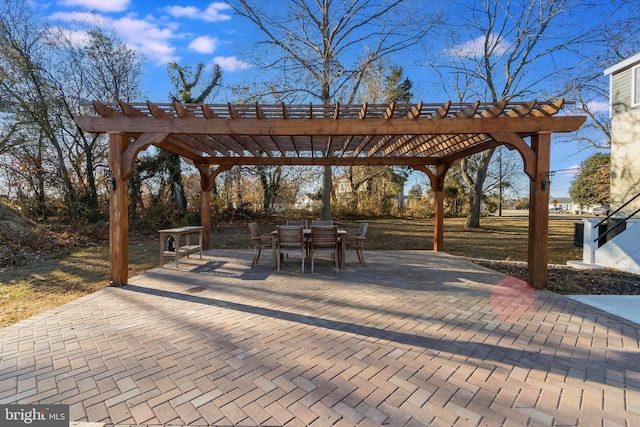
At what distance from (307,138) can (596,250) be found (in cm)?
727

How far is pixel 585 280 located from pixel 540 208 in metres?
1.94

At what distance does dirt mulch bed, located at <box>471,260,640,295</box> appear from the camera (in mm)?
5082

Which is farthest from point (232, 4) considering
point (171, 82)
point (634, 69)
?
point (634, 69)

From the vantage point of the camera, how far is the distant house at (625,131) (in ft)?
28.0

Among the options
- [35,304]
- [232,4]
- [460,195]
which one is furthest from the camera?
Result: [460,195]

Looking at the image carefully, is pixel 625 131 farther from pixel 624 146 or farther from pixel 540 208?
pixel 540 208

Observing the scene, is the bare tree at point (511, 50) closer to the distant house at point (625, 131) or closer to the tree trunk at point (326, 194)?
the distant house at point (625, 131)

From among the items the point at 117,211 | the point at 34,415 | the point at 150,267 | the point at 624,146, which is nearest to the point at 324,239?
the point at 117,211

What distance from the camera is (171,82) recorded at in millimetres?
15062

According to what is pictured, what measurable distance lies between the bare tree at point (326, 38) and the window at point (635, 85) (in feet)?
24.2

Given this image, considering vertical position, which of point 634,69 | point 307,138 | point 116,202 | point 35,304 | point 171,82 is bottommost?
point 35,304

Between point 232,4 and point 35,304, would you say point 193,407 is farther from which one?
point 232,4

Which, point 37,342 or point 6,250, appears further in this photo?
point 6,250

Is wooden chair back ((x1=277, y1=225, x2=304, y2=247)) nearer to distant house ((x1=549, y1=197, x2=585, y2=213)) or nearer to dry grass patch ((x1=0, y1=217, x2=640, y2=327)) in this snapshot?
dry grass patch ((x1=0, y1=217, x2=640, y2=327))
